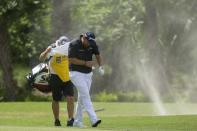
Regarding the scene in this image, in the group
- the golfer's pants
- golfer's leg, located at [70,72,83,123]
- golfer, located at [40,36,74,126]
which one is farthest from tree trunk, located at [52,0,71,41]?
the golfer's pants

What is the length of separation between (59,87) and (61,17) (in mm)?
17075

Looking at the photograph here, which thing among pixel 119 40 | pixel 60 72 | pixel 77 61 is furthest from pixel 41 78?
pixel 119 40

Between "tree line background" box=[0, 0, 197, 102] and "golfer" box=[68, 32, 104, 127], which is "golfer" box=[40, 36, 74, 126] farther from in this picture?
"tree line background" box=[0, 0, 197, 102]

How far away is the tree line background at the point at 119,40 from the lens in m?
35.4

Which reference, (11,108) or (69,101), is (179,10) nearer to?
(11,108)

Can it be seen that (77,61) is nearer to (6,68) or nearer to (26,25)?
(6,68)

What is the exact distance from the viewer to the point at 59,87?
17.6m

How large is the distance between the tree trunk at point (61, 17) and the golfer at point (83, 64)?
17.2 m

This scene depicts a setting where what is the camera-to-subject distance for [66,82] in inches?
690

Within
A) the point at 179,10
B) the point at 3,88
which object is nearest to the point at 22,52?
the point at 3,88

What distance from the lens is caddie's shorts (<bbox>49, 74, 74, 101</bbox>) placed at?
690 inches

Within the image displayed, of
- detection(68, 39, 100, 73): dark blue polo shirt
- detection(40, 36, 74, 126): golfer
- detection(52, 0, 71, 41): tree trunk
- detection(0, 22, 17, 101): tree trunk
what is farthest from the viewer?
detection(0, 22, 17, 101): tree trunk

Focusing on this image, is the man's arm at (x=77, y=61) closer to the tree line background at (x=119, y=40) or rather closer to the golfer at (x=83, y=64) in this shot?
the golfer at (x=83, y=64)

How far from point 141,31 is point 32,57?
37.5 feet
